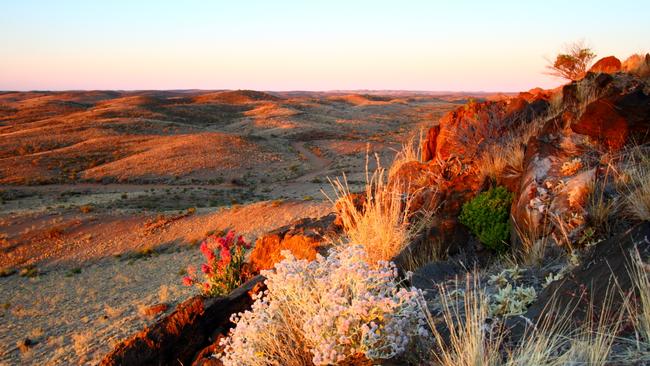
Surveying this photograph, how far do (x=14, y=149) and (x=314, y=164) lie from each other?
2433 centimetres

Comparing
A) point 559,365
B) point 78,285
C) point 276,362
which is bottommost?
point 78,285

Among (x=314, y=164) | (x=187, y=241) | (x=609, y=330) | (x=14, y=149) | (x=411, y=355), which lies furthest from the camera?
(x=14, y=149)

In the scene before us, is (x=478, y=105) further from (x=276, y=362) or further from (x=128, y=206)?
(x=128, y=206)

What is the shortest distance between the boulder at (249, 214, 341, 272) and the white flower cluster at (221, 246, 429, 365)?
3.10m

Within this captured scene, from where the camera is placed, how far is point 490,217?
5.80 m

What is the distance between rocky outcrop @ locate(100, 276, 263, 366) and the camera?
539 cm

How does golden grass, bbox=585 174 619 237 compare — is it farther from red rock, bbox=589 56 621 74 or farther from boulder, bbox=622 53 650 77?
red rock, bbox=589 56 621 74

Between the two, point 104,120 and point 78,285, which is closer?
point 78,285

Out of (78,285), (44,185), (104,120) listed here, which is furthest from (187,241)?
(104,120)

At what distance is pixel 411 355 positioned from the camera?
121 inches

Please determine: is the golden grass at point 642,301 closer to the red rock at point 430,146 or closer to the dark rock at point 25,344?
the red rock at point 430,146

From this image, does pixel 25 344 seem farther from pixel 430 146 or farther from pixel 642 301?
pixel 642 301

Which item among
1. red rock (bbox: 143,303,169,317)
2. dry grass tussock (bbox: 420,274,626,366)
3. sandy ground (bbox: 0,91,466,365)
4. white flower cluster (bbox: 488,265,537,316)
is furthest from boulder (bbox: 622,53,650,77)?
red rock (bbox: 143,303,169,317)

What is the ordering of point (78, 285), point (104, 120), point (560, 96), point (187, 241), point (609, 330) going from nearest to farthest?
point (609, 330)
point (560, 96)
point (78, 285)
point (187, 241)
point (104, 120)
